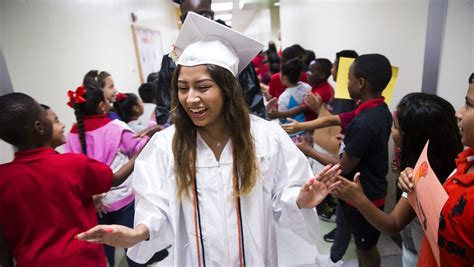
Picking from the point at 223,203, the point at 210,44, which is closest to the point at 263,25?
the point at 210,44

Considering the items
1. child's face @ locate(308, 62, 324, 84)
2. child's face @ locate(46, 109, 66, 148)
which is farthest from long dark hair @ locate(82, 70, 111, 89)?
child's face @ locate(308, 62, 324, 84)

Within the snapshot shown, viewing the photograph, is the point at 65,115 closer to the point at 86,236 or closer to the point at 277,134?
the point at 86,236

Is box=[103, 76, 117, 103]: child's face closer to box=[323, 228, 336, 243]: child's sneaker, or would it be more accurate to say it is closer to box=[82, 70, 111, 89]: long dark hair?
box=[82, 70, 111, 89]: long dark hair

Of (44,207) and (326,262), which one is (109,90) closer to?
(44,207)

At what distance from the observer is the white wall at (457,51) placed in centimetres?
134

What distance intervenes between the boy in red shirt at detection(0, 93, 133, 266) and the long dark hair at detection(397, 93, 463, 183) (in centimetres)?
140

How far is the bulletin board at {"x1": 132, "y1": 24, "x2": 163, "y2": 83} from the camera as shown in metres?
4.41

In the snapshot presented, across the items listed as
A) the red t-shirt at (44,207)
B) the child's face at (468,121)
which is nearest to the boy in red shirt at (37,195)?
the red t-shirt at (44,207)

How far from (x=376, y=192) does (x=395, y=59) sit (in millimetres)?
1059

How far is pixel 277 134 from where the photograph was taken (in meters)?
1.06

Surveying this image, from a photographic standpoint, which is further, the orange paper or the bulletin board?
the bulletin board

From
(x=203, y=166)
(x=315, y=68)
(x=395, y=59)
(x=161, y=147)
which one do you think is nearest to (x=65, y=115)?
(x=161, y=147)

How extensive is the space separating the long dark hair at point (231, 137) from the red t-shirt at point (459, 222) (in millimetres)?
558

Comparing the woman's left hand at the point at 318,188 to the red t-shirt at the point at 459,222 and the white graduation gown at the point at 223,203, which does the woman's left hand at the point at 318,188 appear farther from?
the red t-shirt at the point at 459,222
